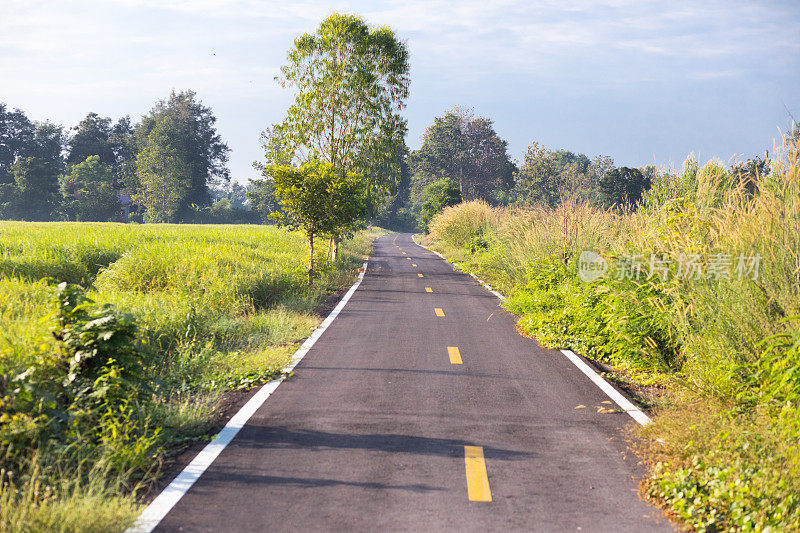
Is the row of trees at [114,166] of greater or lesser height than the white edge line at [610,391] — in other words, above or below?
above

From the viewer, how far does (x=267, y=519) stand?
14.2 feet

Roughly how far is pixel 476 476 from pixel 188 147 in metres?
92.6

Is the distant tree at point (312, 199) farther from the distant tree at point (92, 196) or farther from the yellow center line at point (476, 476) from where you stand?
the distant tree at point (92, 196)

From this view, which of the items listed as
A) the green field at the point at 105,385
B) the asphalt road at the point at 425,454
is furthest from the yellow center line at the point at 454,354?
the green field at the point at 105,385

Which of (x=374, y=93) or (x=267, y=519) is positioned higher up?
(x=374, y=93)

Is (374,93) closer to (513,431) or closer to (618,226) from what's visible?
(618,226)

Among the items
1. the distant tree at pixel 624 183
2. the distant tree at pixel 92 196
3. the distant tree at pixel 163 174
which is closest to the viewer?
the distant tree at pixel 624 183

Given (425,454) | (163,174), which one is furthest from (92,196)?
(425,454)

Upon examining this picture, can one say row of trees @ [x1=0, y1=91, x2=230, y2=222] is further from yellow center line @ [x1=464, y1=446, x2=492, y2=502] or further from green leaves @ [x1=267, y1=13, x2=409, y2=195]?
yellow center line @ [x1=464, y1=446, x2=492, y2=502]

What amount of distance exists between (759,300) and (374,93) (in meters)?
25.5

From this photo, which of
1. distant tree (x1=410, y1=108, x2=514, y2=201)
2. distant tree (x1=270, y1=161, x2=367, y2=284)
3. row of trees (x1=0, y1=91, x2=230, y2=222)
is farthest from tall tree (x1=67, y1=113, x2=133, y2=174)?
distant tree (x1=270, y1=161, x2=367, y2=284)

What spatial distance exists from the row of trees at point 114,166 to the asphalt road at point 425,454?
79.2 m

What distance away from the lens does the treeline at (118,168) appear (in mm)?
77125

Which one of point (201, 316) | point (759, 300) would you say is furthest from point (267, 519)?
point (201, 316)
